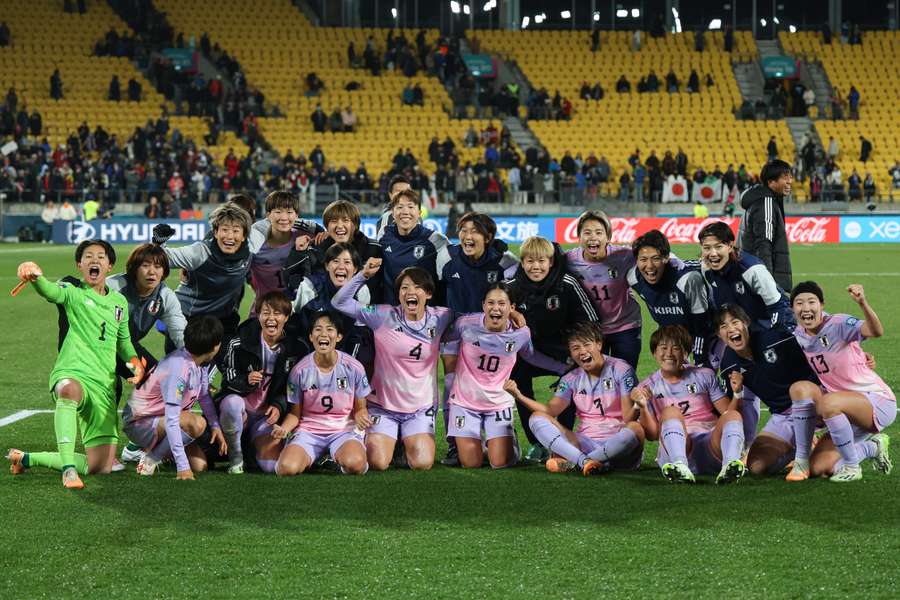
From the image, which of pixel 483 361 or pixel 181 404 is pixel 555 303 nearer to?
pixel 483 361

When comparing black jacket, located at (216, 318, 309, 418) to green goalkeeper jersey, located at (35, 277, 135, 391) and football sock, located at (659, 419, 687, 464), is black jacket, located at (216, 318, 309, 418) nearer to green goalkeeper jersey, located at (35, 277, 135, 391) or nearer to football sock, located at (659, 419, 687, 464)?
green goalkeeper jersey, located at (35, 277, 135, 391)

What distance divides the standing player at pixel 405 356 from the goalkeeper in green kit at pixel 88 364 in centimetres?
131

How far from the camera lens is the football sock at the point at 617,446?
686 centimetres

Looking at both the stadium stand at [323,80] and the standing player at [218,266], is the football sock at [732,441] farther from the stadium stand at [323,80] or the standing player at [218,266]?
the stadium stand at [323,80]

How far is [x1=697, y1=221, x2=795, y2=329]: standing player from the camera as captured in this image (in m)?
6.97

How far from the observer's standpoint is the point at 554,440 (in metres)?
6.96

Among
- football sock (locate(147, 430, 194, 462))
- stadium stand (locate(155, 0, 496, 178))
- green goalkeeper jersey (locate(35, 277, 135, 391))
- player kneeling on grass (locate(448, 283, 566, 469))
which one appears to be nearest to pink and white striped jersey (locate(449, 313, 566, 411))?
player kneeling on grass (locate(448, 283, 566, 469))

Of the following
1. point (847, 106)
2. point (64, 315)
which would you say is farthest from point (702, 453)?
point (847, 106)

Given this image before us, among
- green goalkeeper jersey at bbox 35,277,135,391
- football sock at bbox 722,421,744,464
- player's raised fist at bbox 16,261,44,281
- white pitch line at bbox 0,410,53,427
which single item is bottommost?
white pitch line at bbox 0,410,53,427

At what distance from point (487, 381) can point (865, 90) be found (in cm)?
4064

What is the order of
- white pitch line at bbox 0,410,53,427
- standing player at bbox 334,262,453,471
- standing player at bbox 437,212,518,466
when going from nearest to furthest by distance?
standing player at bbox 334,262,453,471
standing player at bbox 437,212,518,466
white pitch line at bbox 0,410,53,427

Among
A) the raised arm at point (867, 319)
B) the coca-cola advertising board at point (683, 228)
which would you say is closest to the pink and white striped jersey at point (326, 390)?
the raised arm at point (867, 319)

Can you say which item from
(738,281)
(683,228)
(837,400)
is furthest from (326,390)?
(683,228)

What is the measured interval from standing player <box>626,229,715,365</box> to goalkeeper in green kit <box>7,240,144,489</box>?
3005 mm
